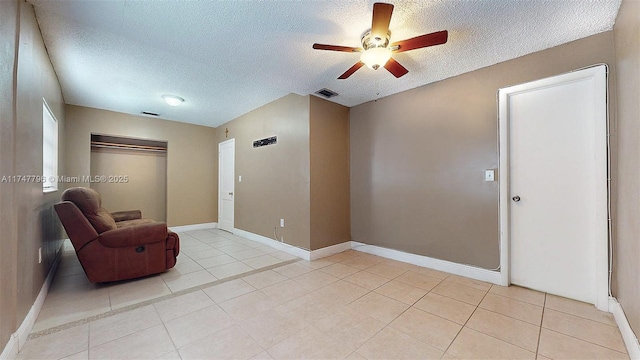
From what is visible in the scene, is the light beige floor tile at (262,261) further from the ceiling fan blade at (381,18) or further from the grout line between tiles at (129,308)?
the ceiling fan blade at (381,18)

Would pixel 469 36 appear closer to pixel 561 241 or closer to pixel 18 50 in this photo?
pixel 561 241

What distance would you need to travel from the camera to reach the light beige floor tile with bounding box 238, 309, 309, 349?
174 cm

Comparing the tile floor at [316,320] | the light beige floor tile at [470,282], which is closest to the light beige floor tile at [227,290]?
the tile floor at [316,320]

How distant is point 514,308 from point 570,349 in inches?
21.1

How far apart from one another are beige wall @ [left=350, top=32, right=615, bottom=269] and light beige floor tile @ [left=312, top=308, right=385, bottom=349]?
1.60 m

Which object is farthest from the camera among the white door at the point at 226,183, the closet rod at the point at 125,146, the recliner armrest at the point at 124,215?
the white door at the point at 226,183

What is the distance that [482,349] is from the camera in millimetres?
1635

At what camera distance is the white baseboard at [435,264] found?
2.72 m

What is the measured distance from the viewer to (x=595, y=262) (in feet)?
7.09

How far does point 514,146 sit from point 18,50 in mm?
4317

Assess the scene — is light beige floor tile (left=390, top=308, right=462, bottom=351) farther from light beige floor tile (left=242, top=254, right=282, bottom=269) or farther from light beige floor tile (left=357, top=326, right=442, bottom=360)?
light beige floor tile (left=242, top=254, right=282, bottom=269)

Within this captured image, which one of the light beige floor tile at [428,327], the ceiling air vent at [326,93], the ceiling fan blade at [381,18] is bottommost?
the light beige floor tile at [428,327]

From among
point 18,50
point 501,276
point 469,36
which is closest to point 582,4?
point 469,36

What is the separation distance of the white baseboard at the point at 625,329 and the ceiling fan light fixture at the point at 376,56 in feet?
8.43
